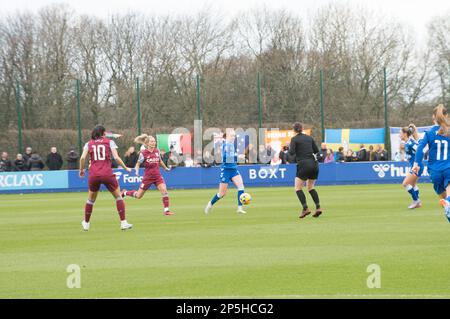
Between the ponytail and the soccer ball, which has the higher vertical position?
the ponytail

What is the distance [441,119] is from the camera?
12516 millimetres

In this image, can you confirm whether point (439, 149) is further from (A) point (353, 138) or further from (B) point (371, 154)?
(A) point (353, 138)

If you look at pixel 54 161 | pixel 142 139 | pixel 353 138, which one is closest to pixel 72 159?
pixel 54 161

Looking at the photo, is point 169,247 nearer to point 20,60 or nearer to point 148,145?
point 148,145

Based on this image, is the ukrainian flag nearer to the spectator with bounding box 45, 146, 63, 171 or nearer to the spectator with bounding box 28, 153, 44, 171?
the spectator with bounding box 45, 146, 63, 171

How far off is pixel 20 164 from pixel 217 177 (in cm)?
887

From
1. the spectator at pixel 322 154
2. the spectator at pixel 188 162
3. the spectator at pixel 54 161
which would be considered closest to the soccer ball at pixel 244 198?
the spectator at pixel 322 154

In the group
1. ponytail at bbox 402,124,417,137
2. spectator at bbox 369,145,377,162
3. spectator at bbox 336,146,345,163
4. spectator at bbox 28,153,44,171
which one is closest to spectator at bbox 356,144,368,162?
spectator at bbox 369,145,377,162

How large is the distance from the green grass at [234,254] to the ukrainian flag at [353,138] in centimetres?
1790

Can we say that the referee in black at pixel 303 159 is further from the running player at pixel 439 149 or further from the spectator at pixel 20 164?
the spectator at pixel 20 164

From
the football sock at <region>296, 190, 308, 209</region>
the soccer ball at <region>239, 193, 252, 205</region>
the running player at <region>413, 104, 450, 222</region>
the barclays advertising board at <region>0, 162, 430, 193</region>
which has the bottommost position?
the barclays advertising board at <region>0, 162, 430, 193</region>

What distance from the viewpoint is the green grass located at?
928 centimetres

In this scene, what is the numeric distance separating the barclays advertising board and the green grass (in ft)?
46.5
